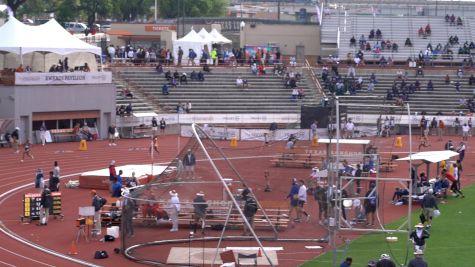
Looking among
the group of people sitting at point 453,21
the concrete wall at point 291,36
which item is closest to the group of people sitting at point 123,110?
the concrete wall at point 291,36

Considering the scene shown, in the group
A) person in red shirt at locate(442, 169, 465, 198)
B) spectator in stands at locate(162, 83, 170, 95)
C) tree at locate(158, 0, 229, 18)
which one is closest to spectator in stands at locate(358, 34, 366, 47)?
spectator in stands at locate(162, 83, 170, 95)

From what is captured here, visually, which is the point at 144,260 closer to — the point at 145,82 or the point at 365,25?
the point at 145,82

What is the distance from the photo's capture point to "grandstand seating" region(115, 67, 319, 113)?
63125 mm

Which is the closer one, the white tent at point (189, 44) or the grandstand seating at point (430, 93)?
the grandstand seating at point (430, 93)

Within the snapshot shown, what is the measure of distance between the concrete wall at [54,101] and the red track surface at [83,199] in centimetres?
387

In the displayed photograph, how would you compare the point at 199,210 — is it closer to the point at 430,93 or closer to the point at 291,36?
the point at 430,93

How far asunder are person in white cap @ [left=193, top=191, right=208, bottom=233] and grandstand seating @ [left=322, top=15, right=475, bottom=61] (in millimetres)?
49198

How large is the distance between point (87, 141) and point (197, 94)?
10887 millimetres

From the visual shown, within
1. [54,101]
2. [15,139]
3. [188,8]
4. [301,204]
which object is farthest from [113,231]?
[188,8]

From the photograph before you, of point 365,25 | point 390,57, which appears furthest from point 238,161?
point 365,25

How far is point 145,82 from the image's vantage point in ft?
213

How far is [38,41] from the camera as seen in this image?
185ft

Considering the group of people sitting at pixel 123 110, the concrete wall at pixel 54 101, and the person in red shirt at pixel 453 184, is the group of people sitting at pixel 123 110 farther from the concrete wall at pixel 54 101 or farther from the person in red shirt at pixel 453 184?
the person in red shirt at pixel 453 184

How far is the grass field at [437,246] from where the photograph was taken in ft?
85.5
